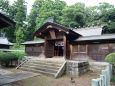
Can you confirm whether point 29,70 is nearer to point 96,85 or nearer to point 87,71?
point 87,71

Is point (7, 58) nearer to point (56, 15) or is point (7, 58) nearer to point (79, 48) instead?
point (79, 48)

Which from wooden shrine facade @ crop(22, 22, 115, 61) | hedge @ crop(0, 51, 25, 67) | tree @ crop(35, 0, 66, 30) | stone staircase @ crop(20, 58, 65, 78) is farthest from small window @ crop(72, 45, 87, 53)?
tree @ crop(35, 0, 66, 30)

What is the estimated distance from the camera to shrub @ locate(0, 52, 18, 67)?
37.6ft

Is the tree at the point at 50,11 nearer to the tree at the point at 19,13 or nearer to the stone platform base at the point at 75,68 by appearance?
the tree at the point at 19,13

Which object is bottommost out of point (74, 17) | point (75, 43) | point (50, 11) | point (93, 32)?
point (75, 43)

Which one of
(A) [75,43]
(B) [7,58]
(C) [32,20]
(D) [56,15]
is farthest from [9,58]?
(C) [32,20]

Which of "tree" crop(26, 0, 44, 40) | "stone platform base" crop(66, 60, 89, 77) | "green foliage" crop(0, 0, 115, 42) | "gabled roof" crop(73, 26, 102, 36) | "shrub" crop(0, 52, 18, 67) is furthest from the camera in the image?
"tree" crop(26, 0, 44, 40)

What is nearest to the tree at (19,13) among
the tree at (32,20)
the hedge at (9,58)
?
the tree at (32,20)

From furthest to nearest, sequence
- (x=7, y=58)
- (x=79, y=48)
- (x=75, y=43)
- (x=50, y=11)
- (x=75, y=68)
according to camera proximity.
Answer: (x=50, y=11) < (x=7, y=58) < (x=75, y=43) < (x=79, y=48) < (x=75, y=68)

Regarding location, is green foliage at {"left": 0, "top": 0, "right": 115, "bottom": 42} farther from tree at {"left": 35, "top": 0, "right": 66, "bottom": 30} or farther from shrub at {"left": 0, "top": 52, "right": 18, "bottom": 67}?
shrub at {"left": 0, "top": 52, "right": 18, "bottom": 67}

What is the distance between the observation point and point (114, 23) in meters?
19.1

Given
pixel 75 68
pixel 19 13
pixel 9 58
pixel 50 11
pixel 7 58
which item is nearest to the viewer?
pixel 75 68

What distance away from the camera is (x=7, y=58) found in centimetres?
1163

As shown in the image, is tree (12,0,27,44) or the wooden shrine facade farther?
tree (12,0,27,44)
